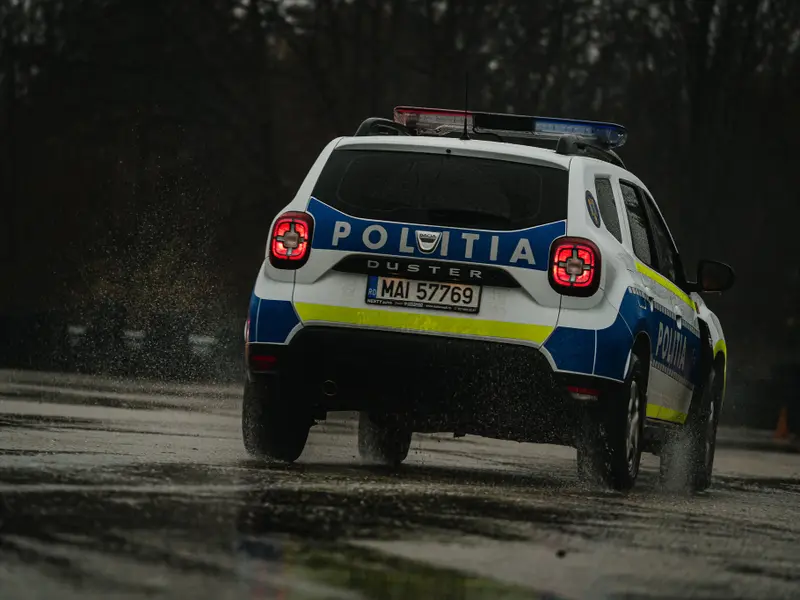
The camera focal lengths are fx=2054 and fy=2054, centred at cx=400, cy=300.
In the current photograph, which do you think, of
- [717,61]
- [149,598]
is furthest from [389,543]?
[717,61]

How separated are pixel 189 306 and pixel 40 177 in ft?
24.2

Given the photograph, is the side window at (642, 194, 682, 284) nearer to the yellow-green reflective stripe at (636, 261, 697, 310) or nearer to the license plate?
the yellow-green reflective stripe at (636, 261, 697, 310)

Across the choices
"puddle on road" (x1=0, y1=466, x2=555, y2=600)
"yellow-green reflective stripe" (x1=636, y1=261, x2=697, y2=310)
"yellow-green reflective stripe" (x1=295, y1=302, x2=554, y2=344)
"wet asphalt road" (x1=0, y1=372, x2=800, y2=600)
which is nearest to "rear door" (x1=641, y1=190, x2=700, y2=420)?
"yellow-green reflective stripe" (x1=636, y1=261, x2=697, y2=310)

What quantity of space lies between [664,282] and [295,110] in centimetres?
3461

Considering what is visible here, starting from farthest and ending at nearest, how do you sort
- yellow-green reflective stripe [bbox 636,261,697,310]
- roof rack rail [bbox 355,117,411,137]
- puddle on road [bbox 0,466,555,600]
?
1. roof rack rail [bbox 355,117,411,137]
2. yellow-green reflective stripe [bbox 636,261,697,310]
3. puddle on road [bbox 0,466,555,600]

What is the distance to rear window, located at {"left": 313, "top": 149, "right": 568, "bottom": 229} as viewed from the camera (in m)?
10.1

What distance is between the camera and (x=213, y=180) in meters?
43.6

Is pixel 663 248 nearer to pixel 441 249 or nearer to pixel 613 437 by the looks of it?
pixel 613 437

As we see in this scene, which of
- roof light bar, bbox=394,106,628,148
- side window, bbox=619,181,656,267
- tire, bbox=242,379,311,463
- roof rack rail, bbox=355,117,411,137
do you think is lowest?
tire, bbox=242,379,311,463

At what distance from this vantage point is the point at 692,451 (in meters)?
12.8

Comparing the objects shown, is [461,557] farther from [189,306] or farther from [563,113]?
[563,113]

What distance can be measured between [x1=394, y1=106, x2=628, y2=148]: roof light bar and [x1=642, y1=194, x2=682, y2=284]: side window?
1.51 ft

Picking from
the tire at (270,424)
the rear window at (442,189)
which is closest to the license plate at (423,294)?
the rear window at (442,189)

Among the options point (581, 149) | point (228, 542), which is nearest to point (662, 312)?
point (581, 149)
